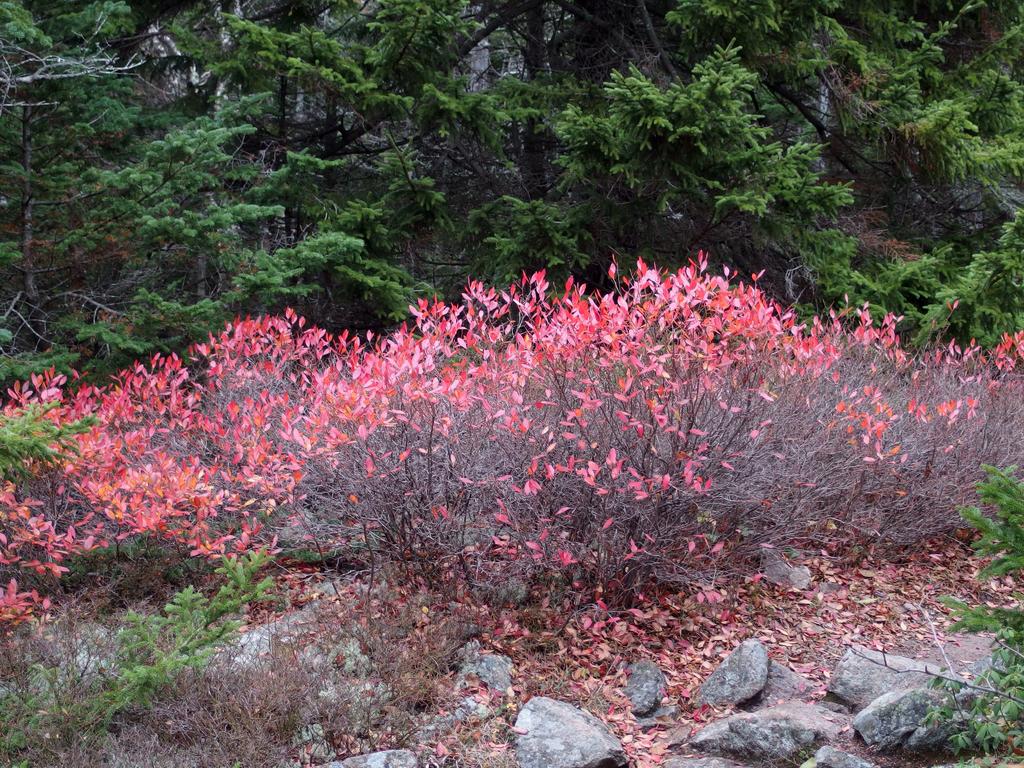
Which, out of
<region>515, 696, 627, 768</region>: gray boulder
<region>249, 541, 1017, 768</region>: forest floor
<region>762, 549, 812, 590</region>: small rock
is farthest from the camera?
<region>762, 549, 812, 590</region>: small rock

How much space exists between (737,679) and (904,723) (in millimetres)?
791

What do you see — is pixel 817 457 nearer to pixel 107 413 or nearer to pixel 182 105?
pixel 107 413

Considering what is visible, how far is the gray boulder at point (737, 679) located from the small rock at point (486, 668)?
967mm

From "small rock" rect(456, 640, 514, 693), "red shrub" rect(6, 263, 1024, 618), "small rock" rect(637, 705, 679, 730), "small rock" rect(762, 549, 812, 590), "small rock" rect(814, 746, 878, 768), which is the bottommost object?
"small rock" rect(637, 705, 679, 730)

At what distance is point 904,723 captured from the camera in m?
3.72

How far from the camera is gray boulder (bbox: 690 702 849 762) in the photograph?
12.4ft

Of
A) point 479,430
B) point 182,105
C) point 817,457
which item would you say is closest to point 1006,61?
point 817,457

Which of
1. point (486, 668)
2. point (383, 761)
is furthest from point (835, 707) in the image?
point (383, 761)

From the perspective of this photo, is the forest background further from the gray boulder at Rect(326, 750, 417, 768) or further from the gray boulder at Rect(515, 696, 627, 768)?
the gray boulder at Rect(515, 696, 627, 768)

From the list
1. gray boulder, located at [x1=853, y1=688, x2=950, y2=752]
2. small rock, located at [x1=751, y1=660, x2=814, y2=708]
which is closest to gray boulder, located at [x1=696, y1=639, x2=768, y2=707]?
small rock, located at [x1=751, y1=660, x2=814, y2=708]

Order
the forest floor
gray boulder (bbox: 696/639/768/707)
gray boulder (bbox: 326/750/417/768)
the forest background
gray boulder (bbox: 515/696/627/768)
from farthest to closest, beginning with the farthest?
1. the forest background
2. gray boulder (bbox: 696/639/768/707)
3. the forest floor
4. gray boulder (bbox: 515/696/627/768)
5. gray boulder (bbox: 326/750/417/768)

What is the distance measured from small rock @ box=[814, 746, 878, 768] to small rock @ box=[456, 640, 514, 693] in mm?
Answer: 1442

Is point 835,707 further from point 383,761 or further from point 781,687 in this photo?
point 383,761

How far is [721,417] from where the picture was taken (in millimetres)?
4730
